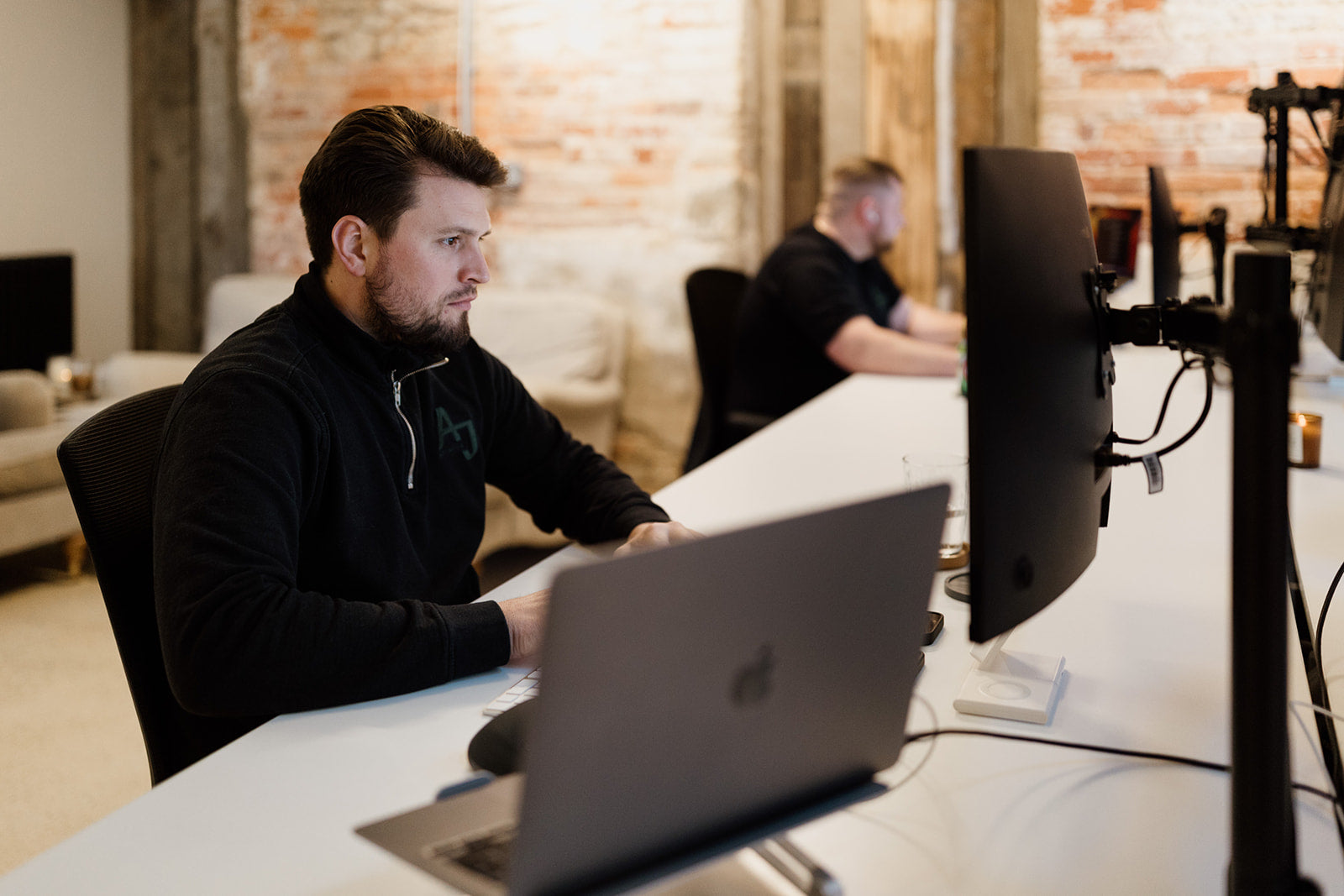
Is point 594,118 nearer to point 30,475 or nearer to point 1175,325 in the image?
point 30,475

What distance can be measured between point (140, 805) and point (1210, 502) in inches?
60.7

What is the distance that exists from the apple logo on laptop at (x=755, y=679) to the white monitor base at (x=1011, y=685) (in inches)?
17.3

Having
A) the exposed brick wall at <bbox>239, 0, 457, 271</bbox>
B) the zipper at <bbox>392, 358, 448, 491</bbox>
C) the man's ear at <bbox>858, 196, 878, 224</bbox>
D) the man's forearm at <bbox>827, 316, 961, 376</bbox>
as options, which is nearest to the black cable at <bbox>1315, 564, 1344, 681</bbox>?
the zipper at <bbox>392, 358, 448, 491</bbox>

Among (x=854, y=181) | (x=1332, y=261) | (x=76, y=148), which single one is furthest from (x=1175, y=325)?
(x=76, y=148)

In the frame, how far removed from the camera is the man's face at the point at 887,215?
3.52 metres

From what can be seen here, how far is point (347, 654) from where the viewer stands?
1104 mm

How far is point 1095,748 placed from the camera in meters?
1.01

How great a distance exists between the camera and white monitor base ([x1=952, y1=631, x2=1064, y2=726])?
108 cm

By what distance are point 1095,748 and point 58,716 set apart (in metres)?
2.41

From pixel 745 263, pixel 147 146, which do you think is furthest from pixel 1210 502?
pixel 147 146

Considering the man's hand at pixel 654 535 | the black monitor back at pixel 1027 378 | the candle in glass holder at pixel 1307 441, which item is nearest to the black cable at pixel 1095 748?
the black monitor back at pixel 1027 378

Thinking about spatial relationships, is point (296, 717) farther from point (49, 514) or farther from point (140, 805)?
point (49, 514)

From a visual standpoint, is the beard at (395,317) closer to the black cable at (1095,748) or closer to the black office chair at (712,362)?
the black cable at (1095,748)

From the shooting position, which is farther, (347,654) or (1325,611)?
(1325,611)
